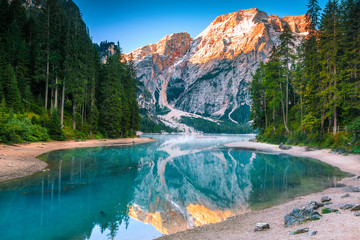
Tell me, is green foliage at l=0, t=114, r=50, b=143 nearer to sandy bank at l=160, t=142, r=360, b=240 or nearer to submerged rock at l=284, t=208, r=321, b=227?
sandy bank at l=160, t=142, r=360, b=240

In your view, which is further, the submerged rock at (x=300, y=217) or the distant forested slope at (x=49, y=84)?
the distant forested slope at (x=49, y=84)

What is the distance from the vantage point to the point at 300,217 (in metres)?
6.74

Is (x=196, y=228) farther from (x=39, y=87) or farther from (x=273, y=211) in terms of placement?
(x=39, y=87)

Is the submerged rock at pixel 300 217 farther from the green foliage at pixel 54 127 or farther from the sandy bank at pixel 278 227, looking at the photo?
the green foliage at pixel 54 127

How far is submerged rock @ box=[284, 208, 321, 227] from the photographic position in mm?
6383

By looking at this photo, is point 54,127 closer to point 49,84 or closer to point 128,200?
point 49,84

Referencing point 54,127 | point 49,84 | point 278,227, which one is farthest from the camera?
point 49,84

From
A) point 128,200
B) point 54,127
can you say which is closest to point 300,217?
point 128,200

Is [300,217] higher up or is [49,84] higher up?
[49,84]

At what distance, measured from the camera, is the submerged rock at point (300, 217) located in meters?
6.38

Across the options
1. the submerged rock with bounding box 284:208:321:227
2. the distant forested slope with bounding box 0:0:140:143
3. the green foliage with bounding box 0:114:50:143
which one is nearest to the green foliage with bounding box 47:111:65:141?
the distant forested slope with bounding box 0:0:140:143

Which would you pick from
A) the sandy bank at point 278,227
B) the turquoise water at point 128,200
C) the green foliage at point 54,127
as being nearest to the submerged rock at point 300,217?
the sandy bank at point 278,227

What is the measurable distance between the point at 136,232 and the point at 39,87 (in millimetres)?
45015

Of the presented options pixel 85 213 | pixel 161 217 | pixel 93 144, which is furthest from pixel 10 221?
pixel 93 144
